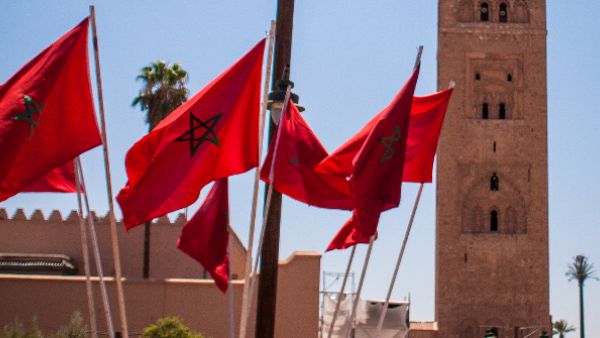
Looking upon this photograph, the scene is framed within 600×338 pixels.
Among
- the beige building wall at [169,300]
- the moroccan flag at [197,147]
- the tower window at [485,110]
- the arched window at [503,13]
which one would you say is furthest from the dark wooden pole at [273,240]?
the arched window at [503,13]

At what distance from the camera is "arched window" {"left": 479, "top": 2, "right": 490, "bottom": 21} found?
171 ft

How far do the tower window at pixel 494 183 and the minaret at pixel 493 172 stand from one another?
0.05 m

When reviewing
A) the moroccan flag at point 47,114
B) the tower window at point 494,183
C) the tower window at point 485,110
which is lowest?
the moroccan flag at point 47,114

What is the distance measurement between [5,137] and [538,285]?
4099cm

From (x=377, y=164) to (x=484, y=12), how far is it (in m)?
43.3

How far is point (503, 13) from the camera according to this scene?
52.3m

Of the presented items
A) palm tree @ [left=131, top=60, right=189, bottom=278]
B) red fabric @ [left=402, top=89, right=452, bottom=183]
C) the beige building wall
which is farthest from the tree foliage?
red fabric @ [left=402, top=89, right=452, bottom=183]

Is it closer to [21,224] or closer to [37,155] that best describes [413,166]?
[37,155]

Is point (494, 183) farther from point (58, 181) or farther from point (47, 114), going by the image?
point (47, 114)

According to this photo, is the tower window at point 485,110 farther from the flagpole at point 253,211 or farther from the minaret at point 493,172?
the flagpole at point 253,211

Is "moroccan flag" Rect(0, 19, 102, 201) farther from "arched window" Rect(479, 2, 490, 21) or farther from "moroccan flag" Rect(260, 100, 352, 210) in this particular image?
"arched window" Rect(479, 2, 490, 21)

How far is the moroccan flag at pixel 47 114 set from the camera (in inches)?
393

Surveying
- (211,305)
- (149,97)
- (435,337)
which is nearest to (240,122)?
(211,305)

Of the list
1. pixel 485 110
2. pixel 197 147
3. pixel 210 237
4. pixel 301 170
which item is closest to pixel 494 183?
pixel 485 110
